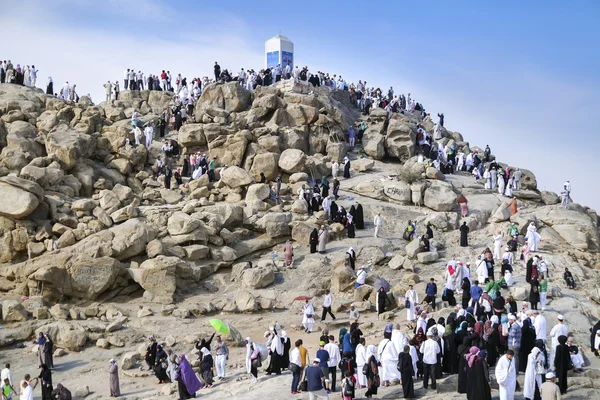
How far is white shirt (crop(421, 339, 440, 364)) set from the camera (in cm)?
1142

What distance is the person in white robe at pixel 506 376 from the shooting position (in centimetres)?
1022

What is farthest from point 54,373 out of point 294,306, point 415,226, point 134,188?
point 415,226

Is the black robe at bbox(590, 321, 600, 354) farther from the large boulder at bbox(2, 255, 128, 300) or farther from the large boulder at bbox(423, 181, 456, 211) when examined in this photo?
the large boulder at bbox(2, 255, 128, 300)

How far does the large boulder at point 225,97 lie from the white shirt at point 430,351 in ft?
78.8

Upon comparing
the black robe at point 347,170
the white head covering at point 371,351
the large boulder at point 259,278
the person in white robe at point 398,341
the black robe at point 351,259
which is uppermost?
the black robe at point 347,170

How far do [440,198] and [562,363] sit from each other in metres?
15.8

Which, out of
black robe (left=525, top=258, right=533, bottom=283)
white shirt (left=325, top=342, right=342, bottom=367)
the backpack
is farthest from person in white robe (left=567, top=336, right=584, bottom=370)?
black robe (left=525, top=258, right=533, bottom=283)

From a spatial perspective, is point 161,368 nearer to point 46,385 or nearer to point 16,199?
point 46,385

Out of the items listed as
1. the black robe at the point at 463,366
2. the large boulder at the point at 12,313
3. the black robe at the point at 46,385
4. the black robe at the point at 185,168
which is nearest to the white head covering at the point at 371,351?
the black robe at the point at 463,366

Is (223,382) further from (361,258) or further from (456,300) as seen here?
(361,258)

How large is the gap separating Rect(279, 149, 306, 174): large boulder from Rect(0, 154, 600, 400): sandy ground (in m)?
3.27

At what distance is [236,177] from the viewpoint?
2688 cm

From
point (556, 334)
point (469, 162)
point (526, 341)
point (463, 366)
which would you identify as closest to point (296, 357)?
point (463, 366)

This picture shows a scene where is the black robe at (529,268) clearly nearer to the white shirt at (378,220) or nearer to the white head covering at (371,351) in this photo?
the white shirt at (378,220)
